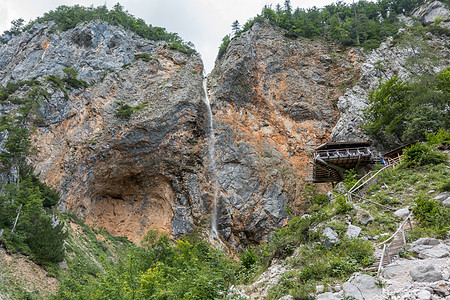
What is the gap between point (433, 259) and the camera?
7.02m

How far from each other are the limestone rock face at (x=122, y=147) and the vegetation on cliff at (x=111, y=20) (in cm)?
763

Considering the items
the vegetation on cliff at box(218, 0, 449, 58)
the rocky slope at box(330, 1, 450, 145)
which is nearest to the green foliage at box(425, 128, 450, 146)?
the rocky slope at box(330, 1, 450, 145)

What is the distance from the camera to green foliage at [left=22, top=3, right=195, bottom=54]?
38.7 meters

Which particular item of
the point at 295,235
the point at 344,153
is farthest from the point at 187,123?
the point at 295,235

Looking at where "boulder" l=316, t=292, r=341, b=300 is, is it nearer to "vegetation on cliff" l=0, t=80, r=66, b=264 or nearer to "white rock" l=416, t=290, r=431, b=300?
"white rock" l=416, t=290, r=431, b=300

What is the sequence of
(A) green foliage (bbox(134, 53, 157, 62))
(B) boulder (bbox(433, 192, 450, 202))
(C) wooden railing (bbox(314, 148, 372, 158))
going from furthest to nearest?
1. (A) green foliage (bbox(134, 53, 157, 62))
2. (C) wooden railing (bbox(314, 148, 372, 158))
3. (B) boulder (bbox(433, 192, 450, 202))

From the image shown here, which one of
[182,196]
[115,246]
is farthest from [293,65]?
[115,246]

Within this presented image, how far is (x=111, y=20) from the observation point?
134 ft

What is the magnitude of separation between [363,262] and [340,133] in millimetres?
21981

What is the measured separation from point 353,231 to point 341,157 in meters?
10.9

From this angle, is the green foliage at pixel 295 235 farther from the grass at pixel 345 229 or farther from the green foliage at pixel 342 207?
the green foliage at pixel 342 207

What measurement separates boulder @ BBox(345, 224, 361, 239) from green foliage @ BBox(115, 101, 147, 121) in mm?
23279

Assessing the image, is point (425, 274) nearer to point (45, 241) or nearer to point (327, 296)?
point (327, 296)

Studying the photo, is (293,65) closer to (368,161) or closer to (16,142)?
(368,161)
